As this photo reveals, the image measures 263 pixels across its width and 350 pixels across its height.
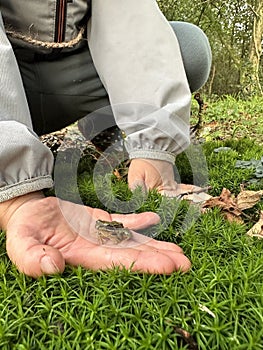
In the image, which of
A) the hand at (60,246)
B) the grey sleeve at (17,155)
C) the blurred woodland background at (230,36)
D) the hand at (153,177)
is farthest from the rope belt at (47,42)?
the blurred woodland background at (230,36)

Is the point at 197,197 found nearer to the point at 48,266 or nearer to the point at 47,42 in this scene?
the point at 48,266

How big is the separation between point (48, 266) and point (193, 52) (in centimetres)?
170

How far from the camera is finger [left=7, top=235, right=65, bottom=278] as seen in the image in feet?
4.38

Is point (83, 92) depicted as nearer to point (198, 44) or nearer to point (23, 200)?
point (198, 44)

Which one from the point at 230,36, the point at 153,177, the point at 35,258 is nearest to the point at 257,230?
the point at 153,177

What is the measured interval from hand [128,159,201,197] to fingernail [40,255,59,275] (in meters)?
0.81

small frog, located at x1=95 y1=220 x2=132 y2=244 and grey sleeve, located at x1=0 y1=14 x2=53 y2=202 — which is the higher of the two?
grey sleeve, located at x1=0 y1=14 x2=53 y2=202

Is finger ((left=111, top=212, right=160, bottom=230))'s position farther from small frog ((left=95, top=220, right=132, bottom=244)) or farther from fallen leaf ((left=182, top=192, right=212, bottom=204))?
fallen leaf ((left=182, top=192, right=212, bottom=204))

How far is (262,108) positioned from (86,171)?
11.5ft

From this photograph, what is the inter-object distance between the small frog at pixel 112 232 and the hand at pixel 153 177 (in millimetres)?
562

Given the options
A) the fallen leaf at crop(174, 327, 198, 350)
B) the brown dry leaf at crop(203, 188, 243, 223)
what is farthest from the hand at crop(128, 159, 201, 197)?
the fallen leaf at crop(174, 327, 198, 350)

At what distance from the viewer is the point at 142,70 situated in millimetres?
2174

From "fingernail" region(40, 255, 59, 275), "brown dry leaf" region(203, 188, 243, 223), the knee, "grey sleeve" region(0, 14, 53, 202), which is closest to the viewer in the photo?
"fingernail" region(40, 255, 59, 275)

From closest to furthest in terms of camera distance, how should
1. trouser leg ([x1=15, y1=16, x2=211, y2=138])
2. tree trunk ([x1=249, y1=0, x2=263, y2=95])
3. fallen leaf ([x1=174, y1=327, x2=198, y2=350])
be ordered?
fallen leaf ([x1=174, y1=327, x2=198, y2=350])
trouser leg ([x1=15, y1=16, x2=211, y2=138])
tree trunk ([x1=249, y1=0, x2=263, y2=95])
